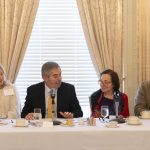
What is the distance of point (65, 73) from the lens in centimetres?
460

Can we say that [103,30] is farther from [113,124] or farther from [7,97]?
[113,124]

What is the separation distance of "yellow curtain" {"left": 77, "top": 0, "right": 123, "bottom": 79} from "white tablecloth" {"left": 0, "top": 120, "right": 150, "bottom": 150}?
1.78 meters

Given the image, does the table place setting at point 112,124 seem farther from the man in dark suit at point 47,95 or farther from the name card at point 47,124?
the man in dark suit at point 47,95

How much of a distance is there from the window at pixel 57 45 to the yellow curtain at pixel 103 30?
0.60 feet

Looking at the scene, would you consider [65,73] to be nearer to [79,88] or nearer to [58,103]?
[79,88]

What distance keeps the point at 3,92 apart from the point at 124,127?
1.63 meters

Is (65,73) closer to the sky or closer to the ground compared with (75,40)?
closer to the ground

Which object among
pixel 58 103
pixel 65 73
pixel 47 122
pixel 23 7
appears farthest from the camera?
pixel 65 73

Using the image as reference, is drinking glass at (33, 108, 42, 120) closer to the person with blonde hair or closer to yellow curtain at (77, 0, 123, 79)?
the person with blonde hair

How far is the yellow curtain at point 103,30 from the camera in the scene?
4395 millimetres

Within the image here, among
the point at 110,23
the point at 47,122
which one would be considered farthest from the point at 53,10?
the point at 47,122

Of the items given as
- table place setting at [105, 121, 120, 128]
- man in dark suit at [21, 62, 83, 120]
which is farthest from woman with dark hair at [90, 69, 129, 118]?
table place setting at [105, 121, 120, 128]

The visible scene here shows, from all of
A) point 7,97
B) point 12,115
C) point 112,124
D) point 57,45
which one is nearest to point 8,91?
point 7,97

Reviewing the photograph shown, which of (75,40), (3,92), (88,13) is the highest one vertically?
(88,13)
